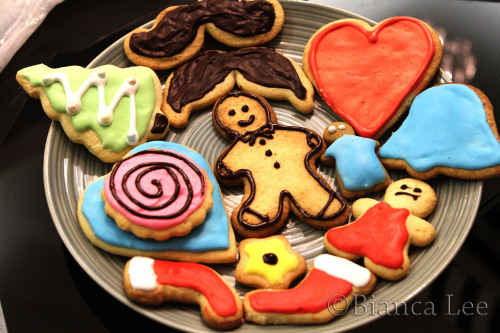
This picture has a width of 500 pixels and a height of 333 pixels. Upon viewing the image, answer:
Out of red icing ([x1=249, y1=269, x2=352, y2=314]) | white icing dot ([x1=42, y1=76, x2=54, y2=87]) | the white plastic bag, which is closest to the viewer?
red icing ([x1=249, y1=269, x2=352, y2=314])

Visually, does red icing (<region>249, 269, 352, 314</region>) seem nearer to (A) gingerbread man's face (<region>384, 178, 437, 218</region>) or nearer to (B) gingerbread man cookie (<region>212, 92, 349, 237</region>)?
(B) gingerbread man cookie (<region>212, 92, 349, 237</region>)

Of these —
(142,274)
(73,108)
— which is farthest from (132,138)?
(142,274)

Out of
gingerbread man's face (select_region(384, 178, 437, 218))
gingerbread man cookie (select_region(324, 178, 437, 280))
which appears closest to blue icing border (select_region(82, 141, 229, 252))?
gingerbread man cookie (select_region(324, 178, 437, 280))

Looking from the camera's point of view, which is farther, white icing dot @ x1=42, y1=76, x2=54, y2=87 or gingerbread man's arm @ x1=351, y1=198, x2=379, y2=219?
white icing dot @ x1=42, y1=76, x2=54, y2=87

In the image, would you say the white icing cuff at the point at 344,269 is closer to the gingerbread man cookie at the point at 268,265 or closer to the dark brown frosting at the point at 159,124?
the gingerbread man cookie at the point at 268,265

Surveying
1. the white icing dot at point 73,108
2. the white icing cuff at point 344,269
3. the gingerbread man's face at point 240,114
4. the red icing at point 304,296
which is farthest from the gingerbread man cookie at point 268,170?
the white icing dot at point 73,108

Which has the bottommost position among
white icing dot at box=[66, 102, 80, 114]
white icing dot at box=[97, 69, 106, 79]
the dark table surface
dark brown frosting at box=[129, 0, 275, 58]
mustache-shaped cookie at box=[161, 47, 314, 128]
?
the dark table surface
